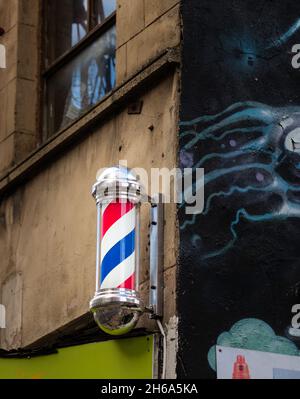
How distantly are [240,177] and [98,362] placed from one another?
1613 millimetres

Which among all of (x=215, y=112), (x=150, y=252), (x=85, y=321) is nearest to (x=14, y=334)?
(x=85, y=321)

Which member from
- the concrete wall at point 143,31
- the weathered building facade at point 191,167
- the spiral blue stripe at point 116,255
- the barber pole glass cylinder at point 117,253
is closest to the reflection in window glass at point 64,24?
the weathered building facade at point 191,167

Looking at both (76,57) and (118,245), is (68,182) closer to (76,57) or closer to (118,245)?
(76,57)

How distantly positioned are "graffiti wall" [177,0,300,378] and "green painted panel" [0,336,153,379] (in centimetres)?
32

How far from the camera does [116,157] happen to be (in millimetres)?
8375

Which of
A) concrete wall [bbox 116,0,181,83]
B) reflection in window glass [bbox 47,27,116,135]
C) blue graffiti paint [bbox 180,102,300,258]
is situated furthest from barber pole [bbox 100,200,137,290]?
reflection in window glass [bbox 47,27,116,135]

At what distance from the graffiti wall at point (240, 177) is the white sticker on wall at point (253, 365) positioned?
0.17 ft

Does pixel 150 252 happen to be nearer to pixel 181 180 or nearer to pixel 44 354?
pixel 181 180

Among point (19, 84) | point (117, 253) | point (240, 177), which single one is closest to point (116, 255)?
point (117, 253)

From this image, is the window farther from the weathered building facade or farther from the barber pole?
the barber pole

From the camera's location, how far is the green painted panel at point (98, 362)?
23.9ft

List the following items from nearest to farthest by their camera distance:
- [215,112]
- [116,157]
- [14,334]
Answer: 1. [215,112]
2. [116,157]
3. [14,334]

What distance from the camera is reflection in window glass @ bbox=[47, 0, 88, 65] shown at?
397 inches

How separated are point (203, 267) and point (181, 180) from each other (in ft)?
2.04
